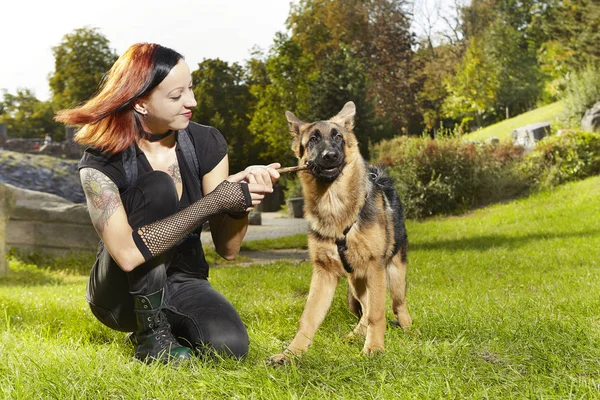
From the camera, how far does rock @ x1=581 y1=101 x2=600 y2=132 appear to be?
19062mm

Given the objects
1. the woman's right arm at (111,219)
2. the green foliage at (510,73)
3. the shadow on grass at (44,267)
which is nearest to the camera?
the woman's right arm at (111,219)

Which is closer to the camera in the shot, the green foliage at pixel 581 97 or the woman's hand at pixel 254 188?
the woman's hand at pixel 254 188

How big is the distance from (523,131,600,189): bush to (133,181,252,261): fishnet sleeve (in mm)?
13164

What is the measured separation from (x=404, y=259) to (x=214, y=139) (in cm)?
164

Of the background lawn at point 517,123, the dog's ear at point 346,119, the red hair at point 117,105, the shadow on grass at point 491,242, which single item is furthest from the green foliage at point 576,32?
the red hair at point 117,105

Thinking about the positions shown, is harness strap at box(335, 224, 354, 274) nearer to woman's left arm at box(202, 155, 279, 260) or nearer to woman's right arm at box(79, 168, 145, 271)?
woman's left arm at box(202, 155, 279, 260)

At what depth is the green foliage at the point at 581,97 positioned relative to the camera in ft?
69.6

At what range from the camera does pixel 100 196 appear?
3.14 metres

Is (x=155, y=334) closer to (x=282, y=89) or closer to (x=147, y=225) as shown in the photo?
(x=147, y=225)

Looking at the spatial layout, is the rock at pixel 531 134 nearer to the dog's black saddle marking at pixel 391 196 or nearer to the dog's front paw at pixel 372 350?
the dog's black saddle marking at pixel 391 196

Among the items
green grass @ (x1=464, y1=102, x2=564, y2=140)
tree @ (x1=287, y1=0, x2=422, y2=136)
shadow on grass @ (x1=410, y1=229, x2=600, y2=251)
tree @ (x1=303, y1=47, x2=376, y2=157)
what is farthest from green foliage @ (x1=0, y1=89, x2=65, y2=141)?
shadow on grass @ (x1=410, y1=229, x2=600, y2=251)

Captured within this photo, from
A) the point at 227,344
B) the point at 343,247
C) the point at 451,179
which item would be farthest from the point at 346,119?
the point at 451,179

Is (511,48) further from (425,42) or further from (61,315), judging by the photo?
(61,315)

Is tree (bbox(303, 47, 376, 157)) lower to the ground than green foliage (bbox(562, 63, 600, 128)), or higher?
higher
